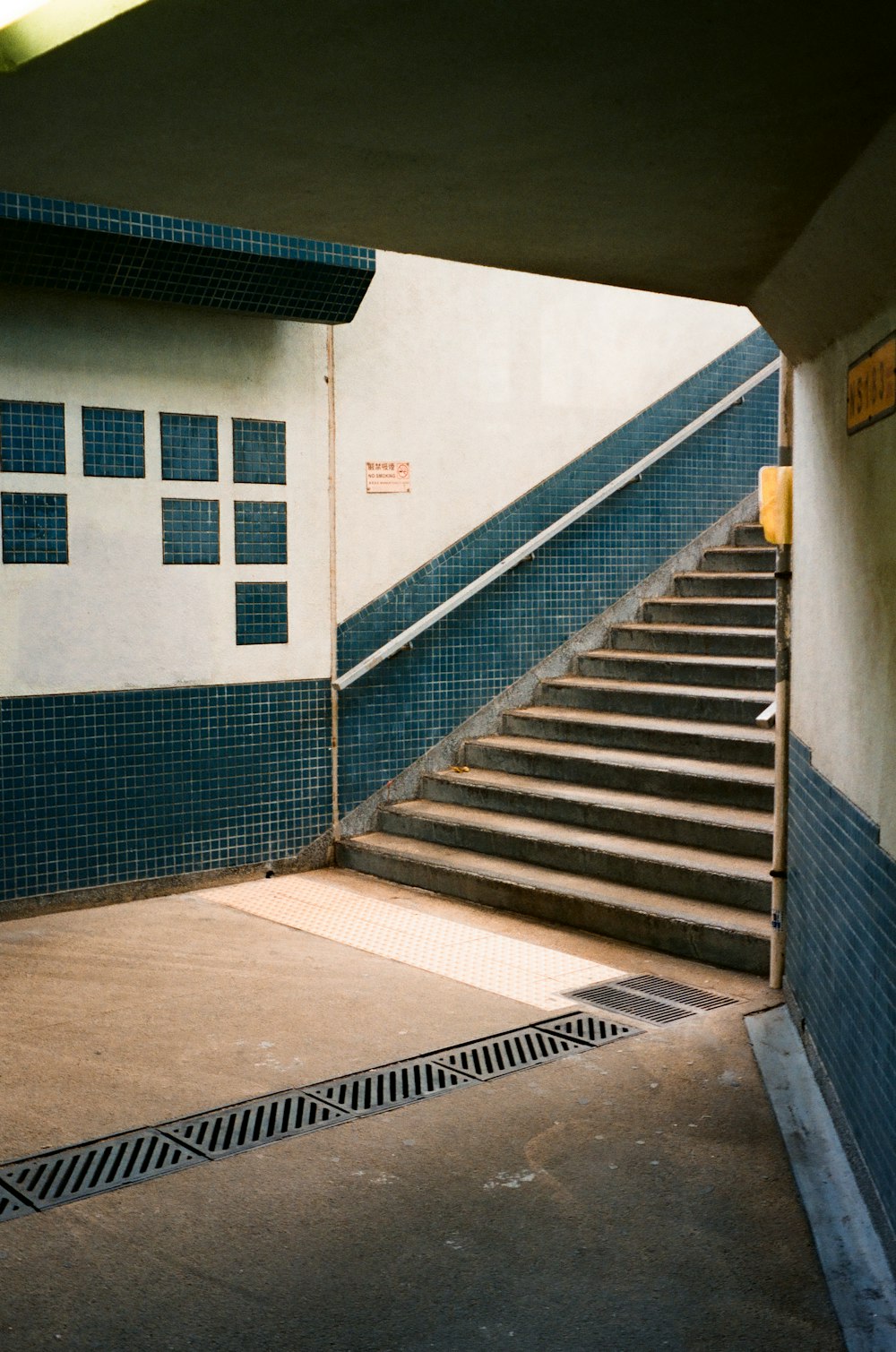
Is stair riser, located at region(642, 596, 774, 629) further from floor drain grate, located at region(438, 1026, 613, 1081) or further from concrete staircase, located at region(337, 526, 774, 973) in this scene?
floor drain grate, located at region(438, 1026, 613, 1081)

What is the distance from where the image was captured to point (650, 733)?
7.59 m

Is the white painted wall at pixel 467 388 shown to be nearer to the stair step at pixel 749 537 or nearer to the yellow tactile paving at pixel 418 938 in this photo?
the stair step at pixel 749 537

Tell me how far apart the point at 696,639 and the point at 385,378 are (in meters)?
2.50

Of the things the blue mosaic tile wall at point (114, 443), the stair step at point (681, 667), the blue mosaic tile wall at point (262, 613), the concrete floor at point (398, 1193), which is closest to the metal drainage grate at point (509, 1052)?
the concrete floor at point (398, 1193)

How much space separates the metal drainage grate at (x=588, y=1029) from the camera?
508 centimetres

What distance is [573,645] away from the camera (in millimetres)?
8867

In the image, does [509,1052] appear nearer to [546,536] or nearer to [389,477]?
[389,477]

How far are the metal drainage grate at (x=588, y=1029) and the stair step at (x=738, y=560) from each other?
4407mm

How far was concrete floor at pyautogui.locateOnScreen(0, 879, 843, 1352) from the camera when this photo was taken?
3.19m

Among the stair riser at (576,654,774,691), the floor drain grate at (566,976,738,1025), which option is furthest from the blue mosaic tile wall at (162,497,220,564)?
the floor drain grate at (566,976,738,1025)

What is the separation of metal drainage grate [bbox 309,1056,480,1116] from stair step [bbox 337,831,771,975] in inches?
64.8

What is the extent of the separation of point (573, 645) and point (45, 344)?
3.88 metres

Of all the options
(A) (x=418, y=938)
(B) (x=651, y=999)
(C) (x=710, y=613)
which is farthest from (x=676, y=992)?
(C) (x=710, y=613)

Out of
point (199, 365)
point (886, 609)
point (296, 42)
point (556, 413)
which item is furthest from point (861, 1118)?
point (556, 413)
